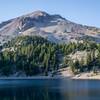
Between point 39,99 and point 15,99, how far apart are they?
22.4 feet

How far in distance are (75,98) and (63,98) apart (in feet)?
12.0

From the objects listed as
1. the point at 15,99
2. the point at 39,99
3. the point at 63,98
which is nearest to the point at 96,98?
the point at 63,98

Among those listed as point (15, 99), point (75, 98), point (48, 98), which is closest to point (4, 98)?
point (15, 99)

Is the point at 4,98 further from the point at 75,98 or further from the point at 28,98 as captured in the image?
the point at 75,98

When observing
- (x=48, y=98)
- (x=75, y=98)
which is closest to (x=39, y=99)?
(x=48, y=98)

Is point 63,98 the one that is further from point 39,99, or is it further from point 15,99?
point 15,99

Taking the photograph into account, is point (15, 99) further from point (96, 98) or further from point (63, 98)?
point (96, 98)

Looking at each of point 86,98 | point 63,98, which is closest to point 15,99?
point 63,98

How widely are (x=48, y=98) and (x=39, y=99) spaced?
346 centimetres

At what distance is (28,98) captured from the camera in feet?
349

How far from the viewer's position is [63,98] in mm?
103688

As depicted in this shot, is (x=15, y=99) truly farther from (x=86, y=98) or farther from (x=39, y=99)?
(x=86, y=98)

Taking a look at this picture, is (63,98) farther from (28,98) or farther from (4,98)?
(4,98)

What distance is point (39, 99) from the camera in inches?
4031
